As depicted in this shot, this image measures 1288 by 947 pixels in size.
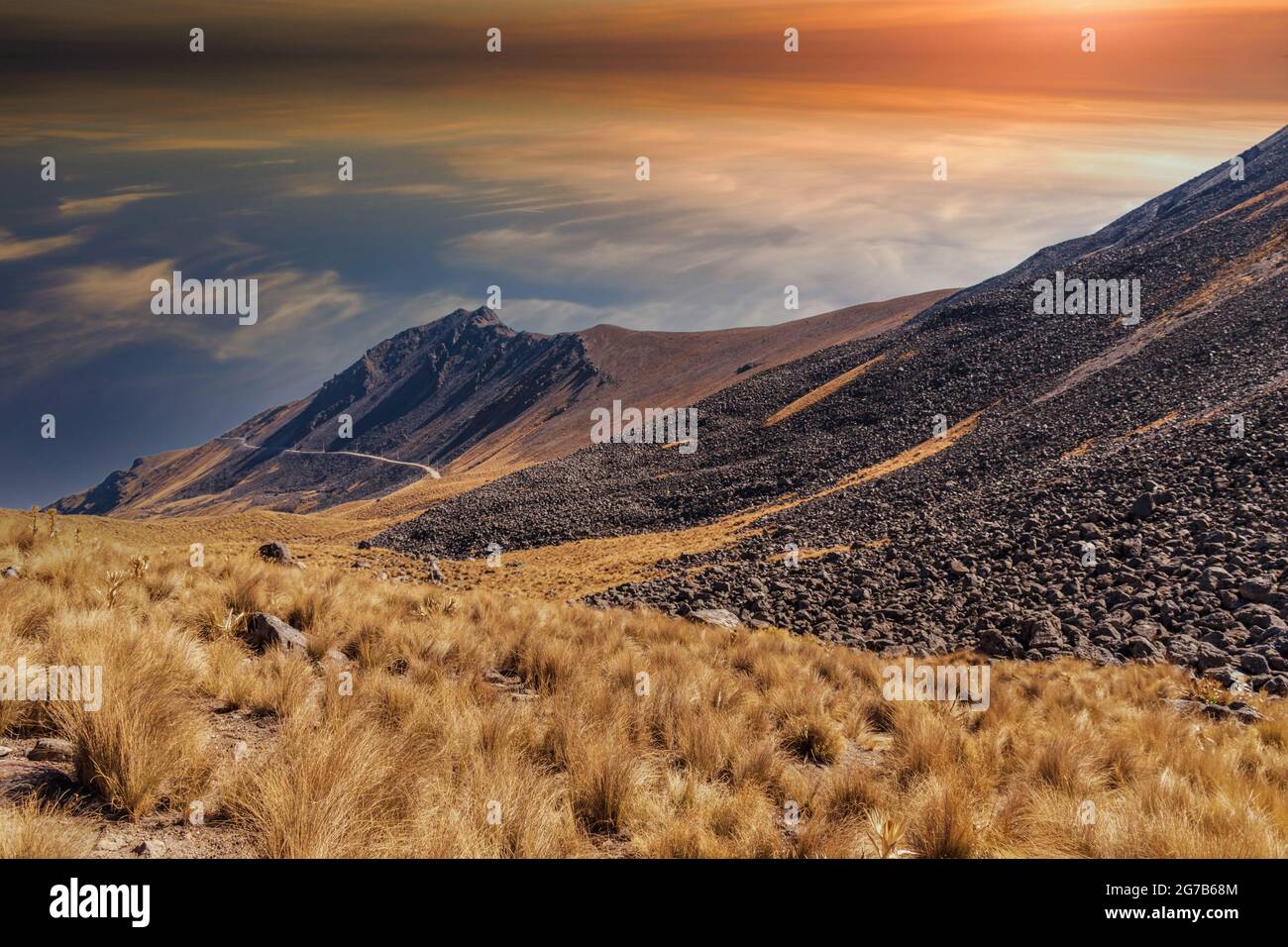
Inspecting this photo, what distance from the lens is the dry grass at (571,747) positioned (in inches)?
151

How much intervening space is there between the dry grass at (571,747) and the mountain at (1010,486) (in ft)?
11.8

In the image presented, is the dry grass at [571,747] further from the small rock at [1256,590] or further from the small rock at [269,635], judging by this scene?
the small rock at [1256,590]

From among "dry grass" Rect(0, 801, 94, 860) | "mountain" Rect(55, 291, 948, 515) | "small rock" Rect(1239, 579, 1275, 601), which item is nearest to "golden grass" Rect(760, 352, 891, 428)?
"mountain" Rect(55, 291, 948, 515)

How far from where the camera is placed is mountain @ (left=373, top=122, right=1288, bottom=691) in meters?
12.6

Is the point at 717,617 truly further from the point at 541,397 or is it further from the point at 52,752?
the point at 541,397

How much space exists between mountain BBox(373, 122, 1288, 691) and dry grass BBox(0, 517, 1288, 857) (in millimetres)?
3587

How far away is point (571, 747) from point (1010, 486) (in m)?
21.5

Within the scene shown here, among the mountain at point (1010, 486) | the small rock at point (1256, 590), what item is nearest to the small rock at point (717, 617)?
the mountain at point (1010, 486)

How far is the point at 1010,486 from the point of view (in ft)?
72.5

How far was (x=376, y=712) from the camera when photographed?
5422 millimetres

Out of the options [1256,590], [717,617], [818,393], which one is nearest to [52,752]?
[717,617]

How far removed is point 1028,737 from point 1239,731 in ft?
9.40
